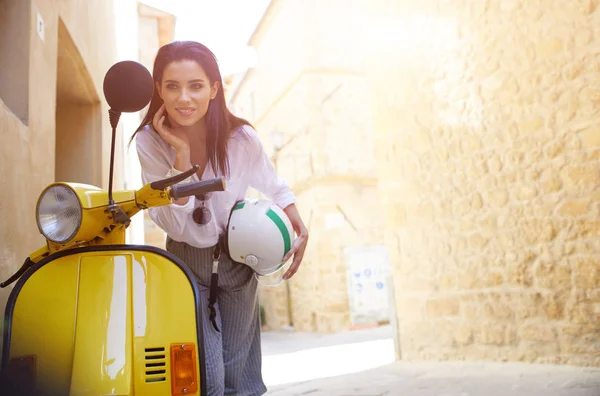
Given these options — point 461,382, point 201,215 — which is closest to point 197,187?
point 201,215

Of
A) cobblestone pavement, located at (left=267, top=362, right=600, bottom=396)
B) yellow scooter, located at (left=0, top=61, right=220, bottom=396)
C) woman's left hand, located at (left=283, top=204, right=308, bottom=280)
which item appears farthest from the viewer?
cobblestone pavement, located at (left=267, top=362, right=600, bottom=396)

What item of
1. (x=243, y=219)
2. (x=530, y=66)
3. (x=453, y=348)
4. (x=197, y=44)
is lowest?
(x=453, y=348)

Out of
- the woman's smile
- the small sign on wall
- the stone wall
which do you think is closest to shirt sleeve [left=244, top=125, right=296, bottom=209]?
the woman's smile

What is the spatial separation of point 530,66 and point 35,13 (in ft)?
11.6

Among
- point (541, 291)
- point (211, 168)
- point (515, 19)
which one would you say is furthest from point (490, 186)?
point (211, 168)

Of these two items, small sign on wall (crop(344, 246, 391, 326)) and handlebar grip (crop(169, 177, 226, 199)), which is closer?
handlebar grip (crop(169, 177, 226, 199))

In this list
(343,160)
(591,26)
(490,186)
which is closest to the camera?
(591,26)

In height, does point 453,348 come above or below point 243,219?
below

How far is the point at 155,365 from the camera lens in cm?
128

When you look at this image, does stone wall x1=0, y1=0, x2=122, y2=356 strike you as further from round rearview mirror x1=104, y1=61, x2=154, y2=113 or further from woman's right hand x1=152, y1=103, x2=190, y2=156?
round rearview mirror x1=104, y1=61, x2=154, y2=113

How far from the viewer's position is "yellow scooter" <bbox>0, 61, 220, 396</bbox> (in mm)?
1230

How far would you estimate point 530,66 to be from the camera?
14.0 feet

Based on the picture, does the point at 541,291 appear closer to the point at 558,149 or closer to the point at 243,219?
the point at 558,149

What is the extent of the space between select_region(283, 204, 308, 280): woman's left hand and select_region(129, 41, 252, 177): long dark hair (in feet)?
0.99
